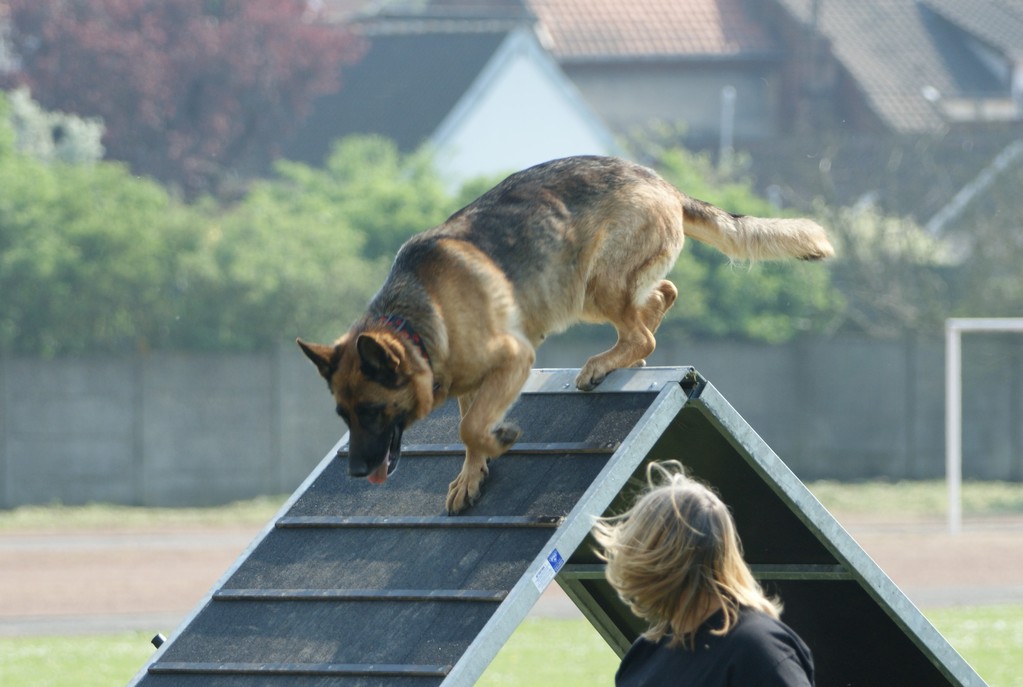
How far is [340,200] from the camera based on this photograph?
27.6 metres

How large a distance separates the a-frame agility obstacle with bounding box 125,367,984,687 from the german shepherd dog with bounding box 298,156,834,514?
0.23 m

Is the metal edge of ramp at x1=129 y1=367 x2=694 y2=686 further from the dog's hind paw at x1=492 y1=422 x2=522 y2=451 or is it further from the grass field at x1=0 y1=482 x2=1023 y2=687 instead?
the grass field at x1=0 y1=482 x2=1023 y2=687

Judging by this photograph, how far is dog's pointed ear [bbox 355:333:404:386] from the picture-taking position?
5.19 metres

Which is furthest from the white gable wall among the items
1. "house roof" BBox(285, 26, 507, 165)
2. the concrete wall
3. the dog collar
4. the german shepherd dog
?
the dog collar

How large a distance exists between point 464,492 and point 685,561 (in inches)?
71.3

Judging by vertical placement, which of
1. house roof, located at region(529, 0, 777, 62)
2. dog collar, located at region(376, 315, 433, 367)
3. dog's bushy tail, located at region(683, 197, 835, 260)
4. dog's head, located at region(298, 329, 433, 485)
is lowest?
house roof, located at region(529, 0, 777, 62)

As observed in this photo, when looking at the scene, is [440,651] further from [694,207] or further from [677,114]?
[677,114]

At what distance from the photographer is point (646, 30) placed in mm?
45500

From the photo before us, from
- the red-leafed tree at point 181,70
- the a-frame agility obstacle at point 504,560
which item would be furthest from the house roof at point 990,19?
the a-frame agility obstacle at point 504,560

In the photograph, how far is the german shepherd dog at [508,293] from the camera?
17.6 feet

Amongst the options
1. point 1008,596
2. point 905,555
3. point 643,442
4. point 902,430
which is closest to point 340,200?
point 902,430

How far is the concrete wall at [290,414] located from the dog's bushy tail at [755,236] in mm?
15937

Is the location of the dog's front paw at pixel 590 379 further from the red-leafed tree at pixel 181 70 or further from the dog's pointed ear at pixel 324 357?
the red-leafed tree at pixel 181 70

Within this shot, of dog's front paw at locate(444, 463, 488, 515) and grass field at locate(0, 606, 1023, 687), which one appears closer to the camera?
dog's front paw at locate(444, 463, 488, 515)
